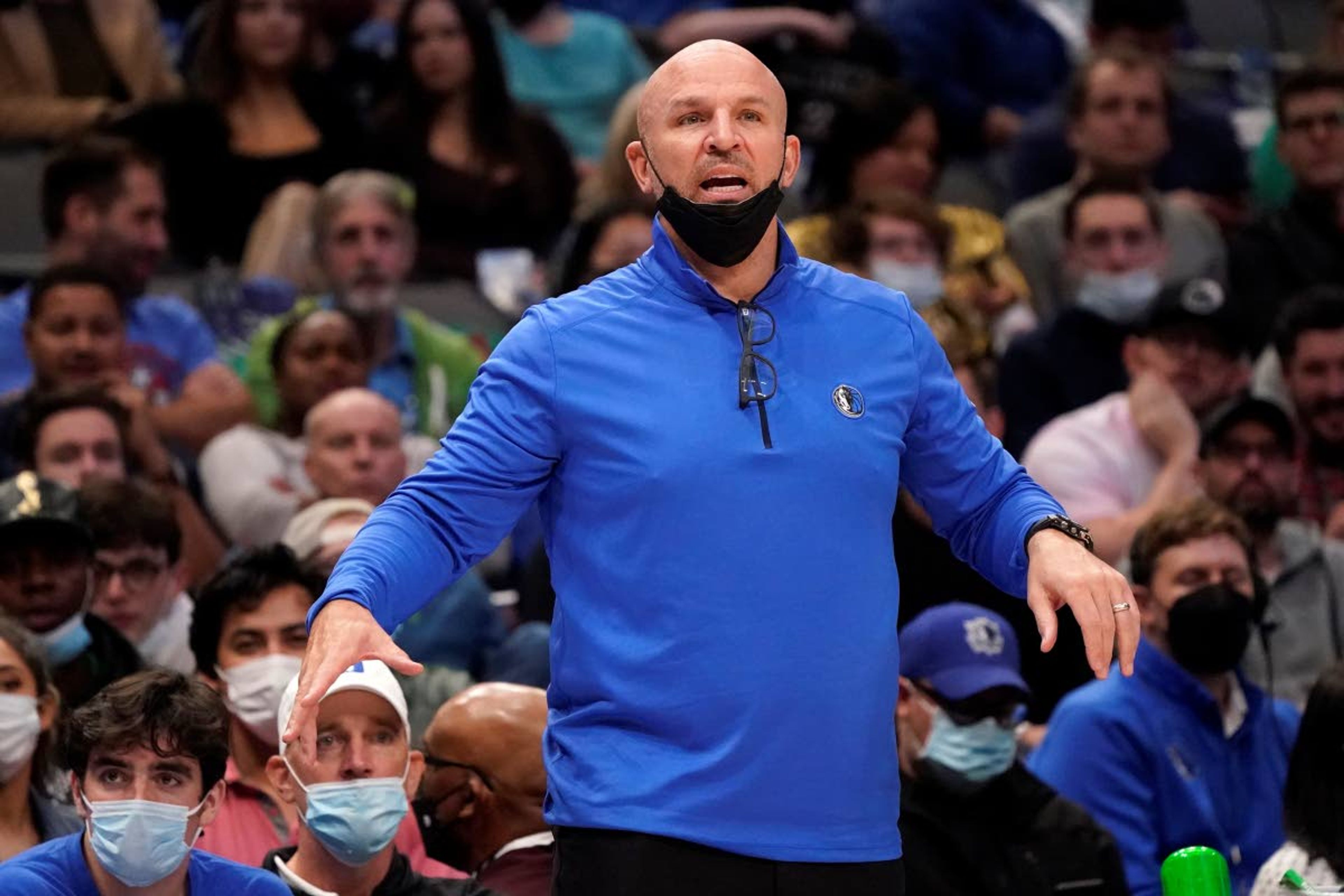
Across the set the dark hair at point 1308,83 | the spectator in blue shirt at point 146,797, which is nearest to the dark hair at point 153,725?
the spectator in blue shirt at point 146,797

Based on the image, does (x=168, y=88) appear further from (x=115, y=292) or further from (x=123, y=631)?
(x=123, y=631)

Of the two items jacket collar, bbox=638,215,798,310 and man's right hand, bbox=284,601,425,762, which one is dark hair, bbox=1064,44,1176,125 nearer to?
jacket collar, bbox=638,215,798,310

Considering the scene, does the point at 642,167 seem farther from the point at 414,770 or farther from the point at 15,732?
the point at 15,732

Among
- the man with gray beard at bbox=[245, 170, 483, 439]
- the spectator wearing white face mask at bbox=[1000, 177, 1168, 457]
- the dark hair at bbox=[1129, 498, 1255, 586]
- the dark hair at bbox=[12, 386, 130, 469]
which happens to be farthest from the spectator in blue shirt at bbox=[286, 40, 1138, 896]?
the spectator wearing white face mask at bbox=[1000, 177, 1168, 457]

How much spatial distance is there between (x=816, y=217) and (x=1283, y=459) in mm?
1802

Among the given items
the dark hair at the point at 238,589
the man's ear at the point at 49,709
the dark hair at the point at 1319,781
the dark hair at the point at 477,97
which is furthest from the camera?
the dark hair at the point at 477,97

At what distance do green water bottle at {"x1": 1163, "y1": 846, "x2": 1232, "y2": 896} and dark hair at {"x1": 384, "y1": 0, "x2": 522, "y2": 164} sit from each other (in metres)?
5.21

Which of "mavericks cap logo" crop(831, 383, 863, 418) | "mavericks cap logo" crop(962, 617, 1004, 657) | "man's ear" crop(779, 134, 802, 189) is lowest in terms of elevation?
"mavericks cap logo" crop(962, 617, 1004, 657)

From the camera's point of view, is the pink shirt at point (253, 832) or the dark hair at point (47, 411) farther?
the dark hair at point (47, 411)

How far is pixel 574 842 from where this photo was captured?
296 cm

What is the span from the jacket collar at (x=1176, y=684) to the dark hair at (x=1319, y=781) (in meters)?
0.91

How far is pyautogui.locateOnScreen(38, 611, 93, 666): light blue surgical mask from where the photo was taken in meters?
5.01

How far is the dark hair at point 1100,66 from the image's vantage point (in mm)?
8367

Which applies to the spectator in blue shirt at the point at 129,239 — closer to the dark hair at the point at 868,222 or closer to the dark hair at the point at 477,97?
the dark hair at the point at 477,97
